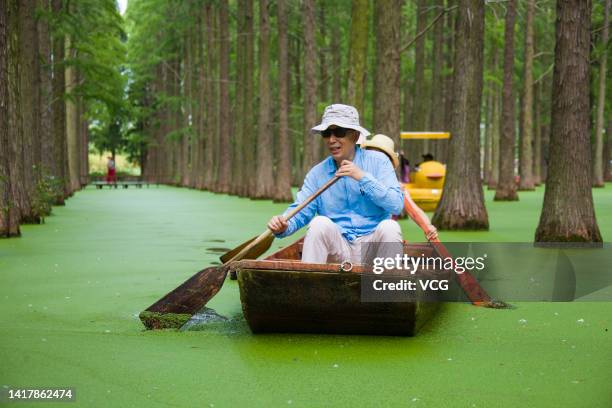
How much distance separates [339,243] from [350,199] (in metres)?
0.36

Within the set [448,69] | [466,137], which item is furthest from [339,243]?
[448,69]

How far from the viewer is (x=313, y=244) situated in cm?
597

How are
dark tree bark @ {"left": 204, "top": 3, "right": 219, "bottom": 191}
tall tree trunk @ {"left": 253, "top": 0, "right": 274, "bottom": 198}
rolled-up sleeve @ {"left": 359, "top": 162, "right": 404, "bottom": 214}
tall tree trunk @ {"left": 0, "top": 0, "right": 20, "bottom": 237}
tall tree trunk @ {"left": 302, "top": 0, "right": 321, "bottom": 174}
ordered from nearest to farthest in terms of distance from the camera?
Answer: rolled-up sleeve @ {"left": 359, "top": 162, "right": 404, "bottom": 214}
tall tree trunk @ {"left": 0, "top": 0, "right": 20, "bottom": 237}
tall tree trunk @ {"left": 302, "top": 0, "right": 321, "bottom": 174}
tall tree trunk @ {"left": 253, "top": 0, "right": 274, "bottom": 198}
dark tree bark @ {"left": 204, "top": 3, "right": 219, "bottom": 191}

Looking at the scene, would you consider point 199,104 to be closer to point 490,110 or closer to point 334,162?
point 490,110

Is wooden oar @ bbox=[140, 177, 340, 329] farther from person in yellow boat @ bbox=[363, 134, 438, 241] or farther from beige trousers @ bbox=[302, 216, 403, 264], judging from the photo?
person in yellow boat @ bbox=[363, 134, 438, 241]

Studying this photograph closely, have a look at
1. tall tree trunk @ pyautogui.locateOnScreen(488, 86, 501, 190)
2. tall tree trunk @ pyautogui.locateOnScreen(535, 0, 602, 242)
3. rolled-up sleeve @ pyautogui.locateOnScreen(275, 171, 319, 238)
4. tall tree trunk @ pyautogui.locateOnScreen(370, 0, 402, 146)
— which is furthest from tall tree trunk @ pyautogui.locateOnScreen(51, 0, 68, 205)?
tall tree trunk @ pyautogui.locateOnScreen(488, 86, 501, 190)

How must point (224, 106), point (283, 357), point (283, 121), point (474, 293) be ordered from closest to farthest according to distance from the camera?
point (283, 357) → point (474, 293) → point (283, 121) → point (224, 106)

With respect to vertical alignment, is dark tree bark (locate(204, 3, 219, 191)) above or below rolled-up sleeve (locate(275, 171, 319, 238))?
above

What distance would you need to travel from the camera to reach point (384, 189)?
592 centimetres

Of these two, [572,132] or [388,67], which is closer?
[572,132]

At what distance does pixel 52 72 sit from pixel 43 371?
22.4 m

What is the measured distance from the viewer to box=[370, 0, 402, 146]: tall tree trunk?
704 inches

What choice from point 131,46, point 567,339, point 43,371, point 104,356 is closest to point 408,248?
point 567,339

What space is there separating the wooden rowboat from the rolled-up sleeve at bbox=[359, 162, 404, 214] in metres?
0.57
